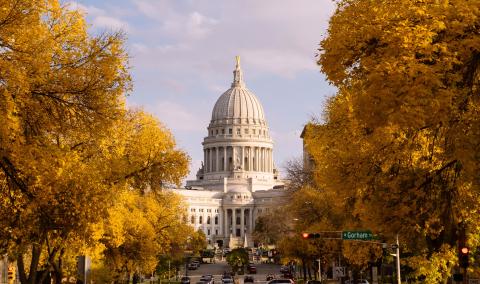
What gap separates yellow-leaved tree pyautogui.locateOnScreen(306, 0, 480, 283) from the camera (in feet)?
51.8

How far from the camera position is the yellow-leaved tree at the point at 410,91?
622 inches

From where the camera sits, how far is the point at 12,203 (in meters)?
18.7

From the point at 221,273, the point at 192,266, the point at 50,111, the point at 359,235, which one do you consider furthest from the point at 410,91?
the point at 192,266

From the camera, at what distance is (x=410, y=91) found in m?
15.6

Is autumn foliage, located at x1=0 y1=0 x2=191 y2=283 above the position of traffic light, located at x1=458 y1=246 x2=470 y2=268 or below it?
above

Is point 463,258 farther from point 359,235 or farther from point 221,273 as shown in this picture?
point 221,273

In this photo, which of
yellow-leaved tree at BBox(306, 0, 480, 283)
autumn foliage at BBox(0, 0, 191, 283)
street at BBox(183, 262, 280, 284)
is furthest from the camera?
street at BBox(183, 262, 280, 284)

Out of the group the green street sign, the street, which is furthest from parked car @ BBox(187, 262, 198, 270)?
the green street sign

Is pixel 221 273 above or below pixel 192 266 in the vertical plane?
below

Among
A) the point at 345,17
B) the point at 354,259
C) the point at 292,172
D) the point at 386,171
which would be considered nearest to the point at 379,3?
the point at 345,17

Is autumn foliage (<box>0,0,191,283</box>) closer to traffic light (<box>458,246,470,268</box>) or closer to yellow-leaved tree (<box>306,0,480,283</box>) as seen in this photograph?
yellow-leaved tree (<box>306,0,480,283</box>)

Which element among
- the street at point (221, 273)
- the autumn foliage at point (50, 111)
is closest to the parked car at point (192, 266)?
the street at point (221, 273)

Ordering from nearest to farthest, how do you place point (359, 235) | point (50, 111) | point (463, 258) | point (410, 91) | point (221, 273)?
point (410, 91), point (50, 111), point (463, 258), point (359, 235), point (221, 273)

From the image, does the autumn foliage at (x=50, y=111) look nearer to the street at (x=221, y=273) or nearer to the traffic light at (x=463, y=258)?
the traffic light at (x=463, y=258)
